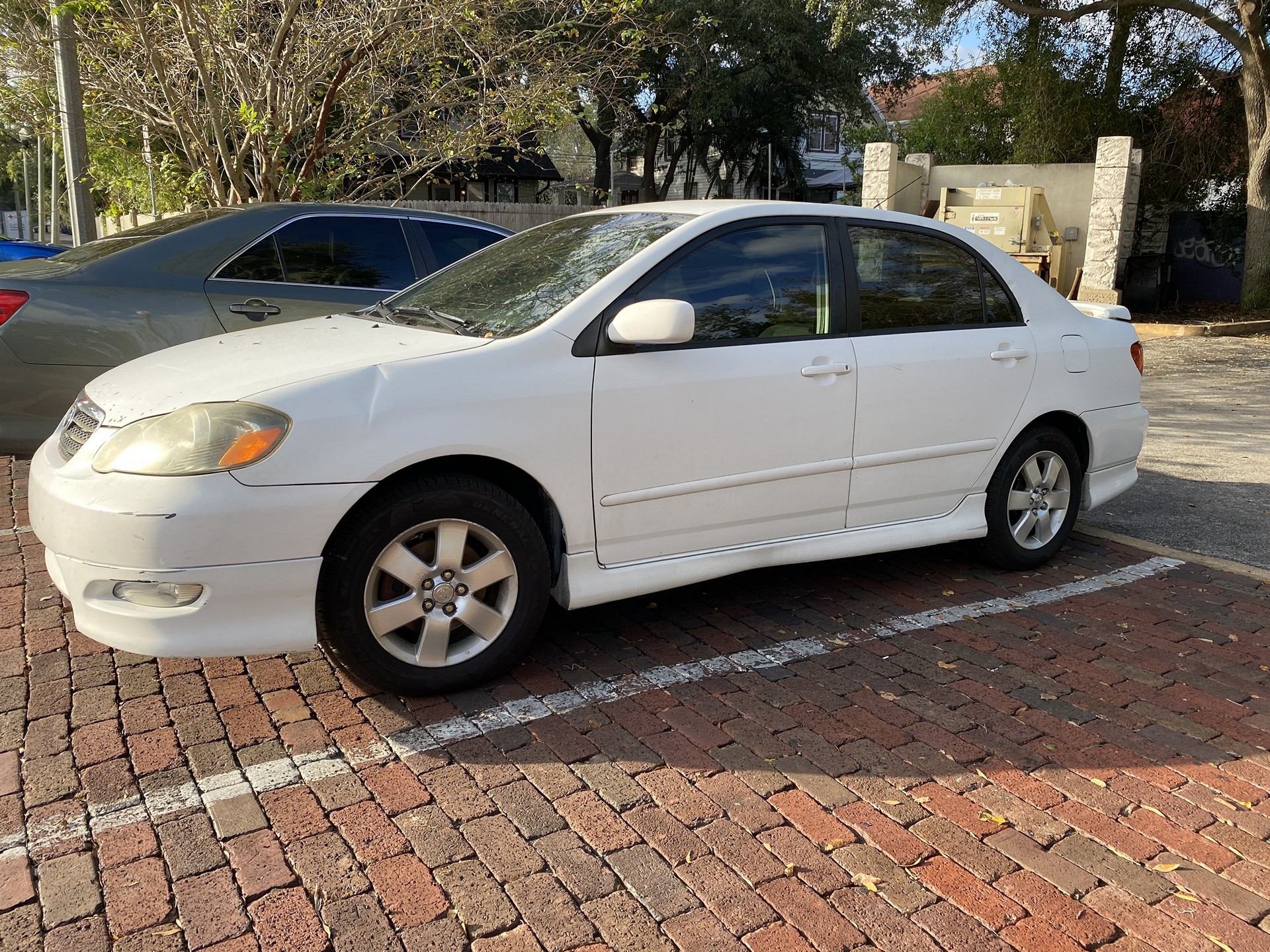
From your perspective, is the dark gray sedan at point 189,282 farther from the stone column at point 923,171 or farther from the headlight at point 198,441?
the stone column at point 923,171

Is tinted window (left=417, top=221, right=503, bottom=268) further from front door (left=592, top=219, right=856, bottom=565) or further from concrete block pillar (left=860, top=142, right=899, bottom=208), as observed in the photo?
concrete block pillar (left=860, top=142, right=899, bottom=208)

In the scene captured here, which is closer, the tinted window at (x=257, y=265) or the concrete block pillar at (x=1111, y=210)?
the tinted window at (x=257, y=265)

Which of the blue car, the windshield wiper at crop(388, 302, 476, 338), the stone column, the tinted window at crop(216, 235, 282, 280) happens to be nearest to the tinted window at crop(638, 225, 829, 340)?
the windshield wiper at crop(388, 302, 476, 338)

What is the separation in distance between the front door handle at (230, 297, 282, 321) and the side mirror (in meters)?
2.95

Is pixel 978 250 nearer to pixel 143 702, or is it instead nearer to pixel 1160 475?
pixel 1160 475

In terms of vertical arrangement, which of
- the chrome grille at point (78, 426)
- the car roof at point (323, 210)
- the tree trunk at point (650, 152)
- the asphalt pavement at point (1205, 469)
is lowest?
the asphalt pavement at point (1205, 469)

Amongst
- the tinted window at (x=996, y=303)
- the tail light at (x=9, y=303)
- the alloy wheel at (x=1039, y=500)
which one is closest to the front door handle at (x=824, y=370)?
the tinted window at (x=996, y=303)

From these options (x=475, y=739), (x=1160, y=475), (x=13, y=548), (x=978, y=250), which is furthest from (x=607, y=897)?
(x=1160, y=475)

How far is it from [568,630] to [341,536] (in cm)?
122

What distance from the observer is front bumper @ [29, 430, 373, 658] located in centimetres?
308

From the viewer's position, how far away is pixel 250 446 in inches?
124

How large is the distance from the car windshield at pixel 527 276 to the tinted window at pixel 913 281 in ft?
2.94

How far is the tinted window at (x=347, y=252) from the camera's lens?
6008 millimetres

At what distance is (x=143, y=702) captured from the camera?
3537 millimetres
